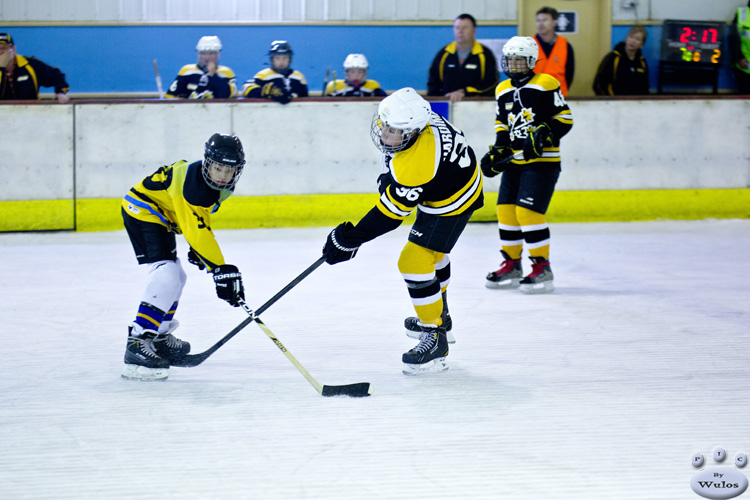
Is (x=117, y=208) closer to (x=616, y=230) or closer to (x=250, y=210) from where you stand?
(x=250, y=210)

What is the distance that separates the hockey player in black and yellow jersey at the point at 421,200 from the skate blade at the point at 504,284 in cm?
137

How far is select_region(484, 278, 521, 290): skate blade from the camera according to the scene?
463 cm

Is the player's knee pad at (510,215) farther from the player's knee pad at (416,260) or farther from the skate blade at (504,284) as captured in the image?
the player's knee pad at (416,260)

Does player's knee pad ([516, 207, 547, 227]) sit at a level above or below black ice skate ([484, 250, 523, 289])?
above

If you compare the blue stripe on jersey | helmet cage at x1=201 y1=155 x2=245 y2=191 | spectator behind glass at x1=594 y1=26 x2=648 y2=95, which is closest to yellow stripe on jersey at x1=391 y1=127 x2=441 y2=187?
helmet cage at x1=201 y1=155 x2=245 y2=191

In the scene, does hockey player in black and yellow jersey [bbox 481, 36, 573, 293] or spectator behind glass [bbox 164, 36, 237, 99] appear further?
spectator behind glass [bbox 164, 36, 237, 99]

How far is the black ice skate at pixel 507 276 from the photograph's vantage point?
4.64m

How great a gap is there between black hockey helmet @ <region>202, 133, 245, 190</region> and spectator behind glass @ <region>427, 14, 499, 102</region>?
13.9ft

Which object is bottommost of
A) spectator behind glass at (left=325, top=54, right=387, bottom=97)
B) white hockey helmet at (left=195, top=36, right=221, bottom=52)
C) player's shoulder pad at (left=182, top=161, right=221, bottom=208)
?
player's shoulder pad at (left=182, top=161, right=221, bottom=208)

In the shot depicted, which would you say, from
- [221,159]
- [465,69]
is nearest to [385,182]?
[221,159]

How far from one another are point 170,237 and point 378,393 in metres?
0.94

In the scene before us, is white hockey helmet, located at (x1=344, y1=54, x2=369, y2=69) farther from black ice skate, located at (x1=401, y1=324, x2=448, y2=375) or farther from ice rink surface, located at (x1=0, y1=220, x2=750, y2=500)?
black ice skate, located at (x1=401, y1=324, x2=448, y2=375)

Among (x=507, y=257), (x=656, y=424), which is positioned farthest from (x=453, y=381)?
(x=507, y=257)

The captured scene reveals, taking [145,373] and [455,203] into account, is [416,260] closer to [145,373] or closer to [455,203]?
[455,203]
